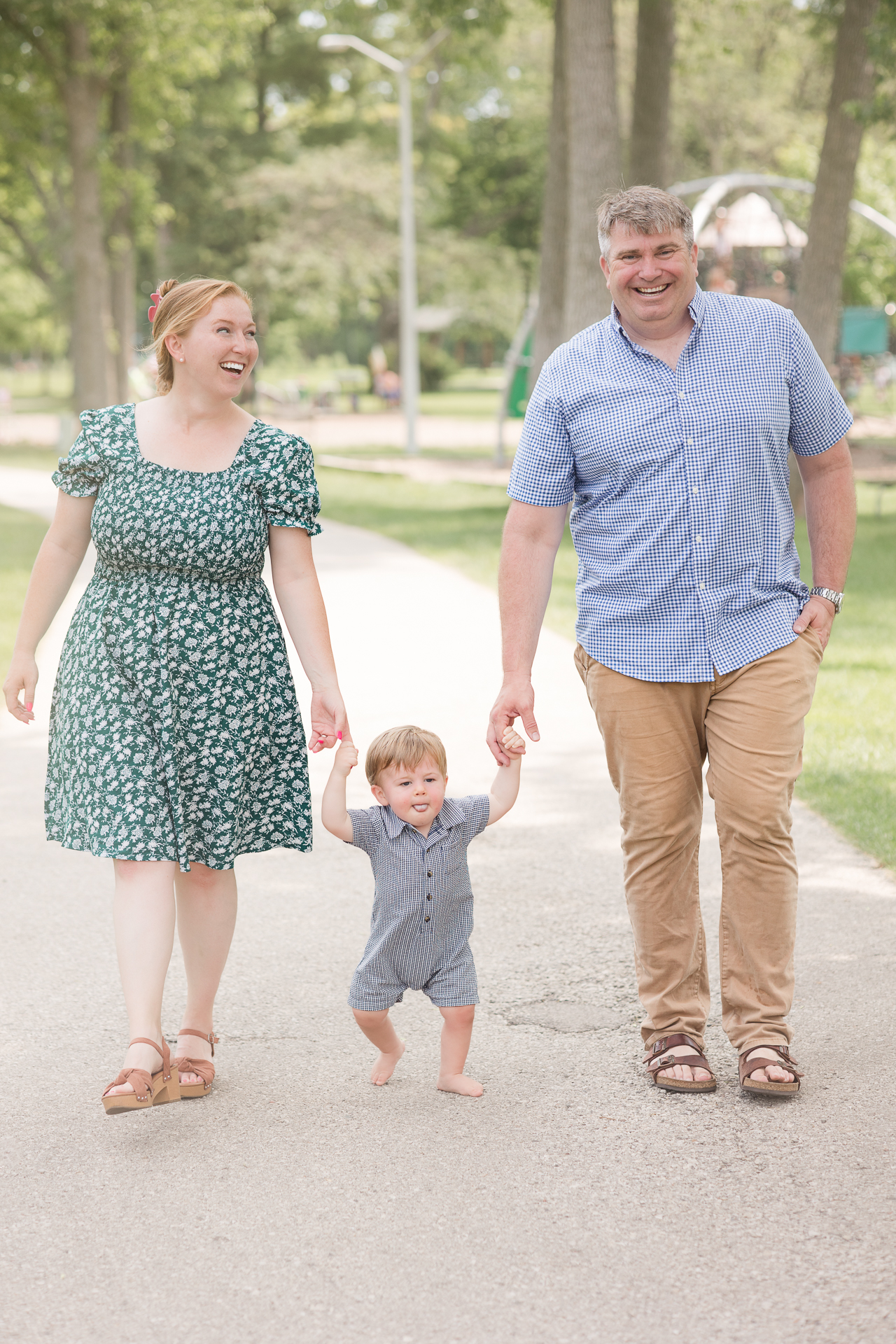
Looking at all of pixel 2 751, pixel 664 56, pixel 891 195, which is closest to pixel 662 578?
pixel 2 751

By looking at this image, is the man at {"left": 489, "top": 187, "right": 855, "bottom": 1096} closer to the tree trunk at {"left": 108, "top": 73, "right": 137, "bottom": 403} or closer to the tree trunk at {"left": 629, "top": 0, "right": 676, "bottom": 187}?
the tree trunk at {"left": 629, "top": 0, "right": 676, "bottom": 187}

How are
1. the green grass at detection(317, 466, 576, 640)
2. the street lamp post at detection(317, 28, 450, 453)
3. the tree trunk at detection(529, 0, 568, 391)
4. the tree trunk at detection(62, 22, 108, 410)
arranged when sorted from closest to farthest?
the green grass at detection(317, 466, 576, 640) → the tree trunk at detection(529, 0, 568, 391) → the street lamp post at detection(317, 28, 450, 453) → the tree trunk at detection(62, 22, 108, 410)

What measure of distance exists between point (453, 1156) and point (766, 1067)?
779mm

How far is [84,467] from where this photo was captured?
3.72 metres

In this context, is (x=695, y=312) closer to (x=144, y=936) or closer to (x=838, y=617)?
(x=144, y=936)

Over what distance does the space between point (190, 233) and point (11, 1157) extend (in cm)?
4023

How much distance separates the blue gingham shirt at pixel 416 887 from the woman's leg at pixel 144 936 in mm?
461

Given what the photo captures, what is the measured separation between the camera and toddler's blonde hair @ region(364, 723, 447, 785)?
359cm

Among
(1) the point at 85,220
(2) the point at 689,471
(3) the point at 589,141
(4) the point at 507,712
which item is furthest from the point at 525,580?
(1) the point at 85,220

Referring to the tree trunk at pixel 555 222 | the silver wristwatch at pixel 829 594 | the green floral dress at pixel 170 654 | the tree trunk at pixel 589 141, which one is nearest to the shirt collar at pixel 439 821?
the green floral dress at pixel 170 654

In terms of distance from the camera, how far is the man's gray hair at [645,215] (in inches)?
140

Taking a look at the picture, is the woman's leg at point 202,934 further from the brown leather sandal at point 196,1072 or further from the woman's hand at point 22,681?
the woman's hand at point 22,681

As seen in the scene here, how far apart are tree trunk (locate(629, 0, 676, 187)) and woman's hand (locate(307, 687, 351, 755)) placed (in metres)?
15.8

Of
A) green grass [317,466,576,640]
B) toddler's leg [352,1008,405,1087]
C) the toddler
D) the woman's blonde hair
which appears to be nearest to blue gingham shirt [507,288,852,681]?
the toddler
